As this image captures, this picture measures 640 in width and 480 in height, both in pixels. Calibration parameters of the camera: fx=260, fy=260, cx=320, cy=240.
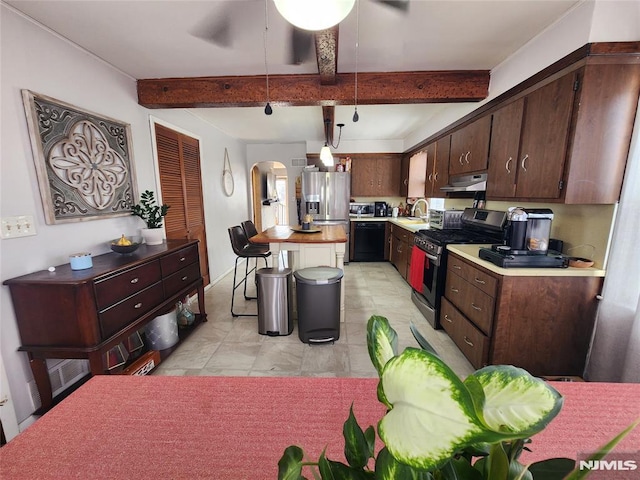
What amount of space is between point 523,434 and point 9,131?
Result: 2481 millimetres

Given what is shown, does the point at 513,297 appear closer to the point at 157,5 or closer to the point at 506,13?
the point at 506,13

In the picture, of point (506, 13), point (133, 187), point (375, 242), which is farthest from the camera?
point (375, 242)

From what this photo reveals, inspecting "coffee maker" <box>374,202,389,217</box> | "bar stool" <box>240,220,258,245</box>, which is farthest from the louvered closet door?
"coffee maker" <box>374,202,389,217</box>

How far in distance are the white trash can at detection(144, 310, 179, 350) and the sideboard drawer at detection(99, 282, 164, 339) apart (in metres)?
0.32

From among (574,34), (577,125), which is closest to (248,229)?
(577,125)

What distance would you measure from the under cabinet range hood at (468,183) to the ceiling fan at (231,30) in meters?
1.66

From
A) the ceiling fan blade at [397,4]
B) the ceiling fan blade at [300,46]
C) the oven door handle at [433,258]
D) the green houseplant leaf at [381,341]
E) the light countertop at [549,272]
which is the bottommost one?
the oven door handle at [433,258]

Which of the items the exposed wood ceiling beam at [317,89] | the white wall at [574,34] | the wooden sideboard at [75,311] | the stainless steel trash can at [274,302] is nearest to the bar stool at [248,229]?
the stainless steel trash can at [274,302]

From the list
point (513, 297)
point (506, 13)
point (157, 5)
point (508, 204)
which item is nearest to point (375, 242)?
point (508, 204)

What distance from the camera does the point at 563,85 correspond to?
1672 mm

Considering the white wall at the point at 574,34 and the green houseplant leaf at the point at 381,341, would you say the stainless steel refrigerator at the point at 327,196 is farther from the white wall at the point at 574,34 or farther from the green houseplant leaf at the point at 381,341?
the green houseplant leaf at the point at 381,341

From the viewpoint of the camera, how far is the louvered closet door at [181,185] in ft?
9.71

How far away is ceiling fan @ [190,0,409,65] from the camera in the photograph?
5.20ft
